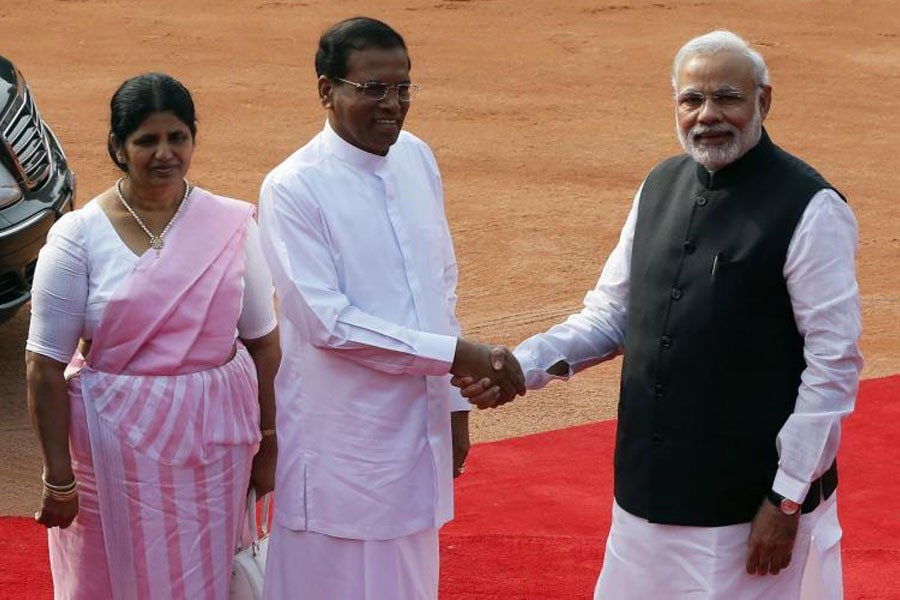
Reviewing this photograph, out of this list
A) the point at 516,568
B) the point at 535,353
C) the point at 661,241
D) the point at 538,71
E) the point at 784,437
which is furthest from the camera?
the point at 538,71

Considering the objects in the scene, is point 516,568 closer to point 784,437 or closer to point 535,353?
point 535,353

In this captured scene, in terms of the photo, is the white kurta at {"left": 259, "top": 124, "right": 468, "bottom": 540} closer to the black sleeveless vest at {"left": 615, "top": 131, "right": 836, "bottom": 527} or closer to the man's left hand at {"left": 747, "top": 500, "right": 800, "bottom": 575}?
the black sleeveless vest at {"left": 615, "top": 131, "right": 836, "bottom": 527}

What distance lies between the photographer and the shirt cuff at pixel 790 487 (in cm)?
404

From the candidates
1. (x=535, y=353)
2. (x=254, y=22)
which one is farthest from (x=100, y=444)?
(x=254, y=22)

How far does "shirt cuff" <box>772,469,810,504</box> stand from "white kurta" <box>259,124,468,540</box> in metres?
0.93

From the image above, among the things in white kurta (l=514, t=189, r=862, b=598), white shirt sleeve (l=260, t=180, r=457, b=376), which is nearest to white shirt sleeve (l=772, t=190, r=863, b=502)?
white kurta (l=514, t=189, r=862, b=598)

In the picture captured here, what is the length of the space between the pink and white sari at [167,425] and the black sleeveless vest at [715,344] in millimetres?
1138

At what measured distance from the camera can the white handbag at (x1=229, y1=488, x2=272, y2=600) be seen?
471 cm

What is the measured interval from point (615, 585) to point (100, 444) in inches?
58.0

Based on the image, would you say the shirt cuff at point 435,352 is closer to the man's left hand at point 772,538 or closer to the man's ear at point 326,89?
the man's ear at point 326,89

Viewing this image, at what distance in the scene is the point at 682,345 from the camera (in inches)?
165

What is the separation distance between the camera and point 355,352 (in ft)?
14.3

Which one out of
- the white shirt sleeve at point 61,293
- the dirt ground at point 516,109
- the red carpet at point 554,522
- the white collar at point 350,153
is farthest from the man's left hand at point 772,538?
the dirt ground at point 516,109

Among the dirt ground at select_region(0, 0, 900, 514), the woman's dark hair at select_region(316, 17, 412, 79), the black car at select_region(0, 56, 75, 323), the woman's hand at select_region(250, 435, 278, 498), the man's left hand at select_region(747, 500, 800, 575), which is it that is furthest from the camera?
the dirt ground at select_region(0, 0, 900, 514)
